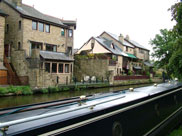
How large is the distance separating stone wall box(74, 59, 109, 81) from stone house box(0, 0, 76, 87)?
5760mm

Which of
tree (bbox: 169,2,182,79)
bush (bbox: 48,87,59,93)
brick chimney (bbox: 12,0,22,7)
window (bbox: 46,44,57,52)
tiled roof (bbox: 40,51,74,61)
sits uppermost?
brick chimney (bbox: 12,0,22,7)

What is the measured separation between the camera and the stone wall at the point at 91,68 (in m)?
29.8

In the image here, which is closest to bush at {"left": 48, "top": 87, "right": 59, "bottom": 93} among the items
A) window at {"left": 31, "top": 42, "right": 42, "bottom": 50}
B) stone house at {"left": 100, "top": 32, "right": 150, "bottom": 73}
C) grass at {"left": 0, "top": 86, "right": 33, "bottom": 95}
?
grass at {"left": 0, "top": 86, "right": 33, "bottom": 95}

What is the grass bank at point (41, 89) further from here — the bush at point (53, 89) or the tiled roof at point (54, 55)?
the tiled roof at point (54, 55)

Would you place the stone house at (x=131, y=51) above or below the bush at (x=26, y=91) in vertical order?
above

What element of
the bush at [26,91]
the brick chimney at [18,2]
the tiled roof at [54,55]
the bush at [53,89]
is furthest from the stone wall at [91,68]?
the bush at [26,91]

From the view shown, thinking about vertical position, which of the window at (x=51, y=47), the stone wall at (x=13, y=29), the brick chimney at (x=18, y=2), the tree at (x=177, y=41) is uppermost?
the brick chimney at (x=18, y=2)

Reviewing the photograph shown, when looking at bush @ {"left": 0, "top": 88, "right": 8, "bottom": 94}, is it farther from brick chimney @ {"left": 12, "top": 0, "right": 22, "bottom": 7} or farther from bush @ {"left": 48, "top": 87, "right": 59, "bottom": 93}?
brick chimney @ {"left": 12, "top": 0, "right": 22, "bottom": 7}

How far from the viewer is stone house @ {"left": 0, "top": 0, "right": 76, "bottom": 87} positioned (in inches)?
782

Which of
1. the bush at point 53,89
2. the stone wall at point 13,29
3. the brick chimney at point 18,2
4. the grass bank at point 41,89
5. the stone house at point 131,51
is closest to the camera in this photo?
the grass bank at point 41,89

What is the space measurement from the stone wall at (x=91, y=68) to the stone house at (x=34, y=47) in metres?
5.76

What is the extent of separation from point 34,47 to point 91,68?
415 inches

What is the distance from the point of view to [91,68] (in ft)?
101

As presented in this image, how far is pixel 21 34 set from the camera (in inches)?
848
